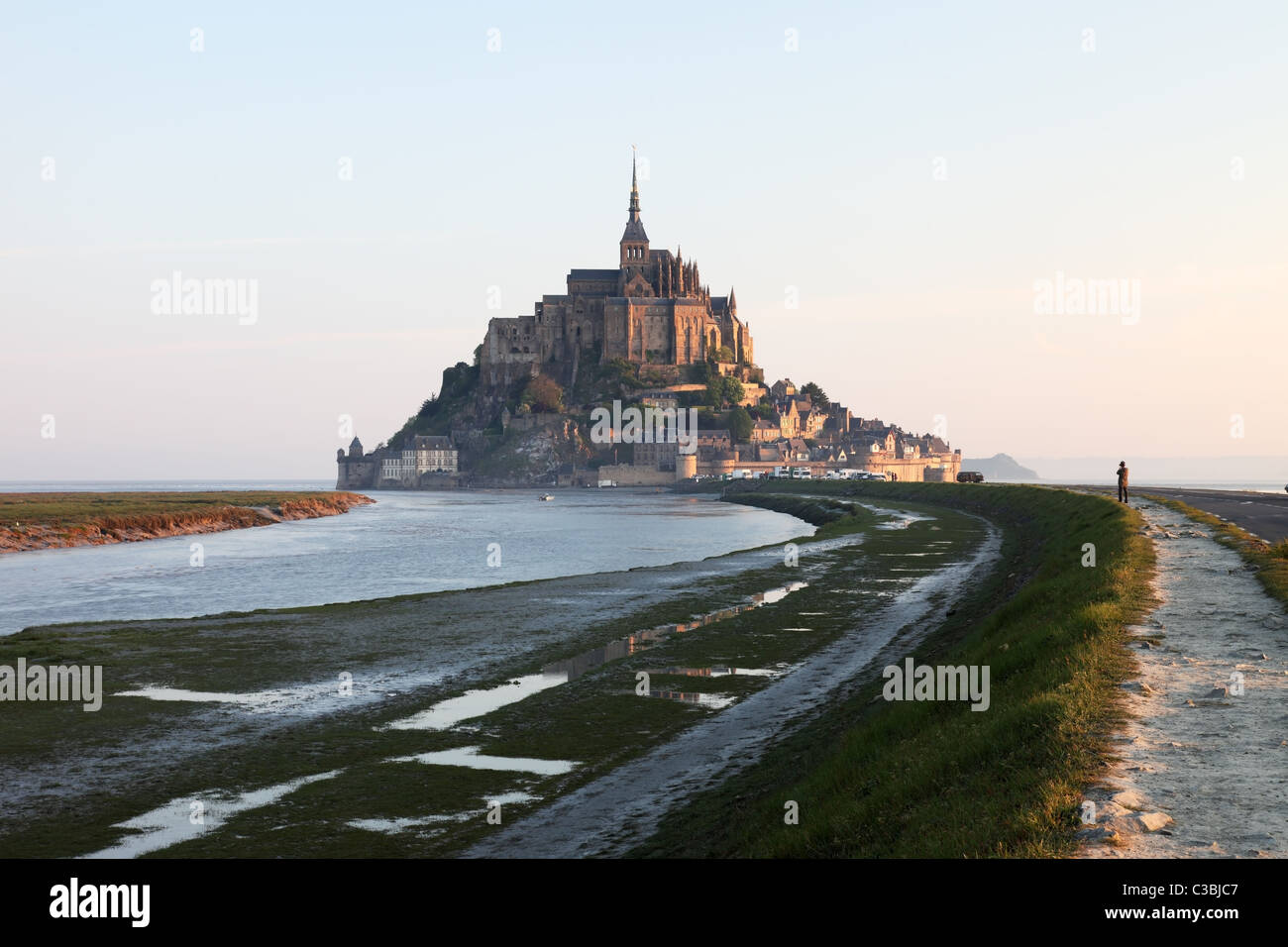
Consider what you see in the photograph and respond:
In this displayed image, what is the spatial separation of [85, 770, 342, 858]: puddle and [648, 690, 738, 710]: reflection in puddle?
287 inches

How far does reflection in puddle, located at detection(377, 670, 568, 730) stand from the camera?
63.4ft

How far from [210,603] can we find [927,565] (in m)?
27.5

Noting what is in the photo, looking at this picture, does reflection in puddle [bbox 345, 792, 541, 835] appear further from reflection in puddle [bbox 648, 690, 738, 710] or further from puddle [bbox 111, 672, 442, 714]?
puddle [bbox 111, 672, 442, 714]

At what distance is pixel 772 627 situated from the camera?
29812mm

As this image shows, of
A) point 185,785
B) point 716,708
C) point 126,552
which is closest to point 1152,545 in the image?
point 716,708

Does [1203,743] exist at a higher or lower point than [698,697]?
higher

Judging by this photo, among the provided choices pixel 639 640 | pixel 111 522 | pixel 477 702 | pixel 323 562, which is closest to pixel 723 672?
pixel 639 640

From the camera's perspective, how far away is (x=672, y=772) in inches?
628

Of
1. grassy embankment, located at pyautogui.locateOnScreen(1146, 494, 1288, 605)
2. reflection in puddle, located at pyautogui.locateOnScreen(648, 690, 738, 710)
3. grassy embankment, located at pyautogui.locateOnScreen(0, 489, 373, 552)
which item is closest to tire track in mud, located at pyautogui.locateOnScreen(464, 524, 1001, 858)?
reflection in puddle, located at pyautogui.locateOnScreen(648, 690, 738, 710)

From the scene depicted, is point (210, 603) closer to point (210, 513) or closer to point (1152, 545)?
point (1152, 545)

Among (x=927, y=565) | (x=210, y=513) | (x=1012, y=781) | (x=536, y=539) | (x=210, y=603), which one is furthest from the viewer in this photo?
(x=210, y=513)

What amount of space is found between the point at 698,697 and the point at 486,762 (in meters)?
5.62

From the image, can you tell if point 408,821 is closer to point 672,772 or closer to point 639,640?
point 672,772

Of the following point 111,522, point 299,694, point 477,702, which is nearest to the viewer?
point 477,702
